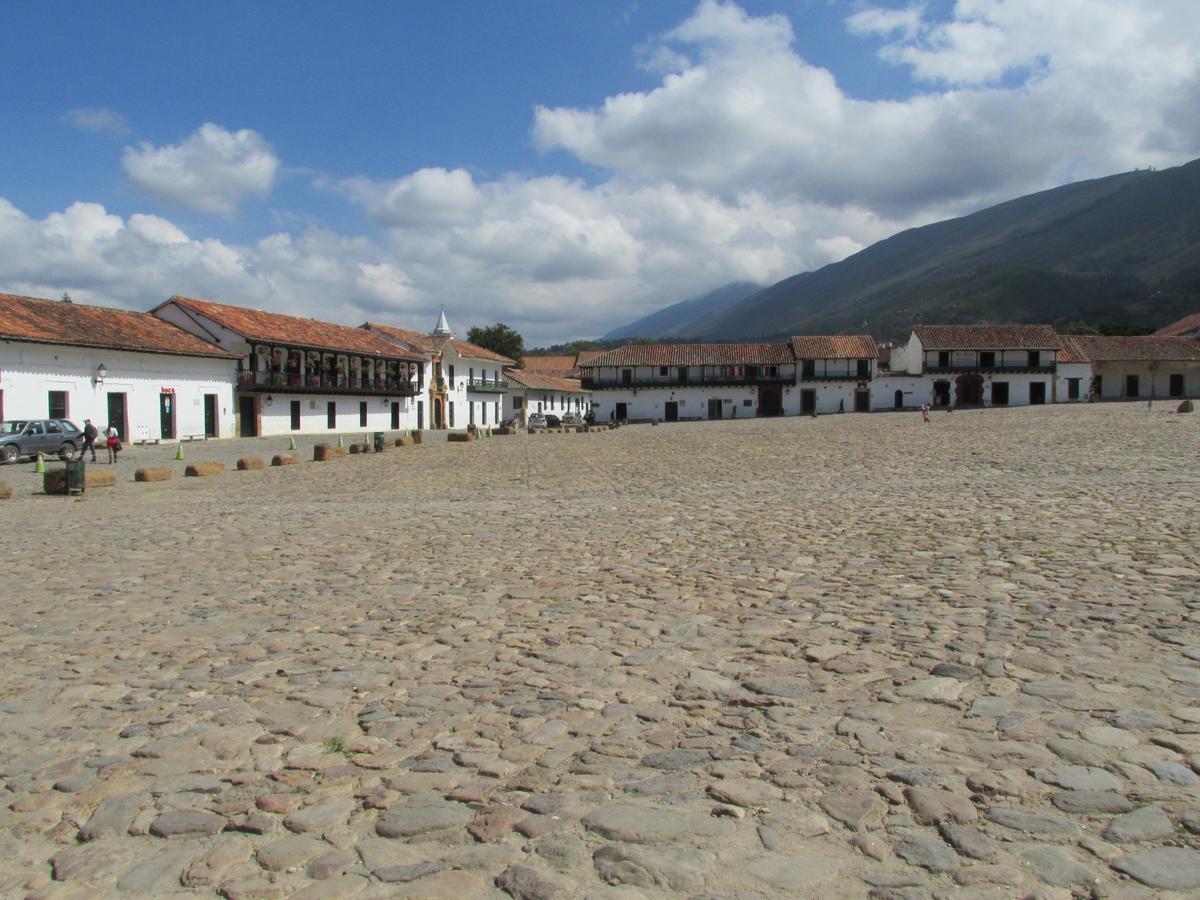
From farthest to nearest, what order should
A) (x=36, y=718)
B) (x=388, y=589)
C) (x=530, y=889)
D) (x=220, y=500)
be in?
(x=220, y=500) < (x=388, y=589) < (x=36, y=718) < (x=530, y=889)

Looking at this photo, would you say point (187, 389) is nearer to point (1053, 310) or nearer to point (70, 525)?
point (70, 525)

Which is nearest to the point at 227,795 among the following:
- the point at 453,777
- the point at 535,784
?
the point at 453,777

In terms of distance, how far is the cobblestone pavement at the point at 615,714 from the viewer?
8.47ft

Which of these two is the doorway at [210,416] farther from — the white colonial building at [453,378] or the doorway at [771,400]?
the doorway at [771,400]

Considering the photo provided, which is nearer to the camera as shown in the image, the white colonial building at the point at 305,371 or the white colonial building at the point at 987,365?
the white colonial building at the point at 305,371

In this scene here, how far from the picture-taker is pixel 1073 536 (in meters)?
8.01

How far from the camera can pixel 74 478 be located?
50.8ft

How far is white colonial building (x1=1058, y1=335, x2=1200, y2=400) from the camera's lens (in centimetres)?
6266

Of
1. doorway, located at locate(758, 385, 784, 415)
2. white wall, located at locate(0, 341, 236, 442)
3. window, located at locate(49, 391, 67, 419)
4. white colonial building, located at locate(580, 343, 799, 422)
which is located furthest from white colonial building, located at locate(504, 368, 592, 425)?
window, located at locate(49, 391, 67, 419)

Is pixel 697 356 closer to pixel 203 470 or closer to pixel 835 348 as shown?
pixel 835 348

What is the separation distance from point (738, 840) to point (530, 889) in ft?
2.25

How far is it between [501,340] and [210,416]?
59857 millimetres

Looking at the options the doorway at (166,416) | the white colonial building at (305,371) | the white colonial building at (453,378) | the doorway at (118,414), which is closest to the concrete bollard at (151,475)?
the doorway at (118,414)

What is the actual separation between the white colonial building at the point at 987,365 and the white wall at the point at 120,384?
49474 mm
